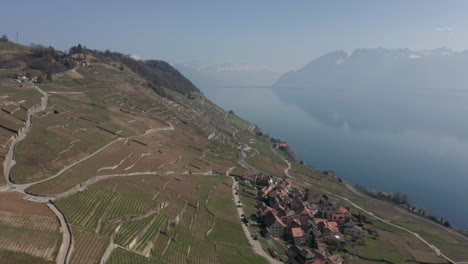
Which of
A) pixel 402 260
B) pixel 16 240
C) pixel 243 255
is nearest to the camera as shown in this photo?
pixel 16 240

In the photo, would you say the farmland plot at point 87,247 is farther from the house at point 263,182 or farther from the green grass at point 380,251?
the house at point 263,182

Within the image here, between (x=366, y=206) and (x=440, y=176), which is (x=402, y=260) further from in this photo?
(x=440, y=176)

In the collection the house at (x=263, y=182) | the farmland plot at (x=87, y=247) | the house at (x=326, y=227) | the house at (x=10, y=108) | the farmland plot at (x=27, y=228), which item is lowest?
the farmland plot at (x=87, y=247)

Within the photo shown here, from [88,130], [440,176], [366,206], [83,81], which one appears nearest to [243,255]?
[88,130]

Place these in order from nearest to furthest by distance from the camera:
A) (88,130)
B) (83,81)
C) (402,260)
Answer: (402,260) < (88,130) < (83,81)

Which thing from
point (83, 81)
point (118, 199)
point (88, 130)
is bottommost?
point (118, 199)

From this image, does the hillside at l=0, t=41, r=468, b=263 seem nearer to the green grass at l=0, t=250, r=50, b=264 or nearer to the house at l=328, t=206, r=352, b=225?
the green grass at l=0, t=250, r=50, b=264

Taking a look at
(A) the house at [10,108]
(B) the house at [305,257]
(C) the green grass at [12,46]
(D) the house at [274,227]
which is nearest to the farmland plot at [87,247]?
(B) the house at [305,257]
